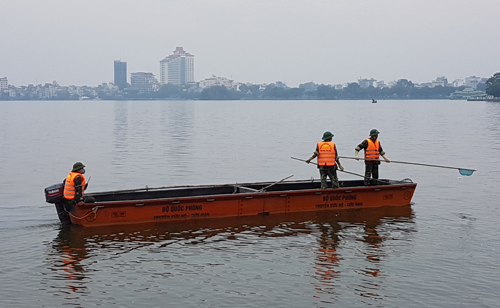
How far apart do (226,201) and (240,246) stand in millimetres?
2439

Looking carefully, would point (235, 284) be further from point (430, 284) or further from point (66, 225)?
point (66, 225)

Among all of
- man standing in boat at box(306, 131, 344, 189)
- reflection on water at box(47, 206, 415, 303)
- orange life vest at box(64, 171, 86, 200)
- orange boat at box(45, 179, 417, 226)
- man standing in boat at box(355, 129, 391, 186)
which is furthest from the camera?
man standing in boat at box(355, 129, 391, 186)

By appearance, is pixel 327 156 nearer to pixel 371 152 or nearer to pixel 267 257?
pixel 371 152

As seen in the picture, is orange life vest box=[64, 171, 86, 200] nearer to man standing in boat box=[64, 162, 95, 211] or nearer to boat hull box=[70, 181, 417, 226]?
man standing in boat box=[64, 162, 95, 211]

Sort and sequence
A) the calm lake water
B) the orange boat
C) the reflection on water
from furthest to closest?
1. the orange boat
2. the reflection on water
3. the calm lake water

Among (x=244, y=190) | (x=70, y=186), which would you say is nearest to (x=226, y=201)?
(x=244, y=190)

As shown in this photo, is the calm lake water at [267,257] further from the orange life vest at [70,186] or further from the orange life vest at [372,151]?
the orange life vest at [372,151]

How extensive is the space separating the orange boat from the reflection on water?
0.24 metres

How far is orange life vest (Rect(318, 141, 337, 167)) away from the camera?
17719 millimetres

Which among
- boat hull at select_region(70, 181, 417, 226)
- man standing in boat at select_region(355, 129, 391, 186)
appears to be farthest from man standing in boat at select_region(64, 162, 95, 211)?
man standing in boat at select_region(355, 129, 391, 186)

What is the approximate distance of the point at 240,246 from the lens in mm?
14305

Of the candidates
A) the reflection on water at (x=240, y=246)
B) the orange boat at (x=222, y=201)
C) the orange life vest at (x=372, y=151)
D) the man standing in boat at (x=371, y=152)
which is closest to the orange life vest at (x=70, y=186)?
the orange boat at (x=222, y=201)

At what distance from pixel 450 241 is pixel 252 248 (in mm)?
5025

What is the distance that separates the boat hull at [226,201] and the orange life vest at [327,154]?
2.70 feet
